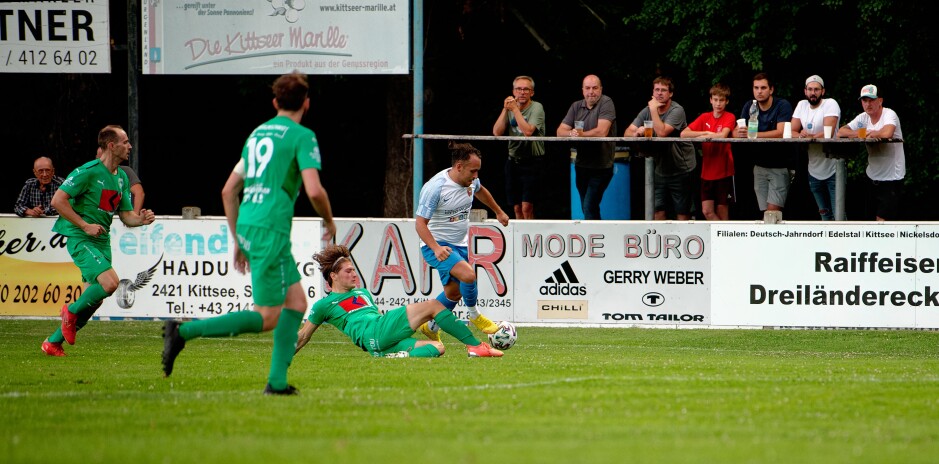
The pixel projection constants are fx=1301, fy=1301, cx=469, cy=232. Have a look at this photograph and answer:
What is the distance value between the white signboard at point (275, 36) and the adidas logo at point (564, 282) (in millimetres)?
3640

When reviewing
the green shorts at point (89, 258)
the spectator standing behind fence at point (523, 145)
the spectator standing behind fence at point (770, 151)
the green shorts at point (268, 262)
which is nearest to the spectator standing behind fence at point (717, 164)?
the spectator standing behind fence at point (770, 151)

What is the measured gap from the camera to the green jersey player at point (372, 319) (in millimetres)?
12023

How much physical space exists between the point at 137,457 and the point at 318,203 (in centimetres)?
227

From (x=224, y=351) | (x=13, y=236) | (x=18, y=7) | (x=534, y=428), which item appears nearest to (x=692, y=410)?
(x=534, y=428)

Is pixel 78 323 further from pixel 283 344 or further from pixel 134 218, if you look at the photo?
pixel 283 344

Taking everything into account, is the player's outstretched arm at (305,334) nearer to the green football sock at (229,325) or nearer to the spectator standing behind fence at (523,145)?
the green football sock at (229,325)

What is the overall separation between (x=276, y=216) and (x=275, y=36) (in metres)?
10.6

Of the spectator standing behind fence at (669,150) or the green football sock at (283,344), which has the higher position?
the spectator standing behind fence at (669,150)

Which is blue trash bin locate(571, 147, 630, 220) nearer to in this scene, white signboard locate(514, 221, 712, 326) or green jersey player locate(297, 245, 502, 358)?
white signboard locate(514, 221, 712, 326)

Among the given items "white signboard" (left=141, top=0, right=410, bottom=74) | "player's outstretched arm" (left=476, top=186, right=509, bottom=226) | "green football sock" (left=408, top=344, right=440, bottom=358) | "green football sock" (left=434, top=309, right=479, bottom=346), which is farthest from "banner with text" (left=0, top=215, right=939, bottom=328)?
"green football sock" (left=408, top=344, right=440, bottom=358)

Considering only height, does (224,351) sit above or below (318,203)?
below

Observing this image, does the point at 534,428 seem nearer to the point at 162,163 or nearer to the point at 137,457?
the point at 137,457

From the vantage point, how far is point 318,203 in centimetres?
797

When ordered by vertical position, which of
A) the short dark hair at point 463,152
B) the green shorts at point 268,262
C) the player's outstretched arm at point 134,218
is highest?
the short dark hair at point 463,152
